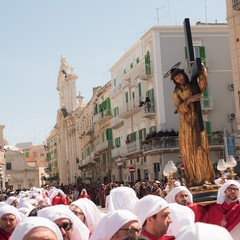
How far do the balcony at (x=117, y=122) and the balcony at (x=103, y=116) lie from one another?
1.81 m

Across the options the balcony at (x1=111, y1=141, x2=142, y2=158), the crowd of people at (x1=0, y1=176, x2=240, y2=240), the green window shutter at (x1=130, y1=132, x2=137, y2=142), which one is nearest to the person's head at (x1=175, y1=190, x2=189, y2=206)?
the crowd of people at (x1=0, y1=176, x2=240, y2=240)

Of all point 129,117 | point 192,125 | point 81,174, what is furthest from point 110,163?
point 192,125

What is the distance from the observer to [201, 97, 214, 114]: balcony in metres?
38.0

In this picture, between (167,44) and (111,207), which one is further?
(167,44)

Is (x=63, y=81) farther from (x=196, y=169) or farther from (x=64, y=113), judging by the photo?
(x=196, y=169)

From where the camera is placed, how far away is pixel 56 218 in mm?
5191

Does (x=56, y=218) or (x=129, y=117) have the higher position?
(x=129, y=117)

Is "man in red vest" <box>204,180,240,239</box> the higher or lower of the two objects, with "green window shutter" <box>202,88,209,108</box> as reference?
lower

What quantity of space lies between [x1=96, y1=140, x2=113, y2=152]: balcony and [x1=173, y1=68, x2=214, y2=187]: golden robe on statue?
43158 millimetres

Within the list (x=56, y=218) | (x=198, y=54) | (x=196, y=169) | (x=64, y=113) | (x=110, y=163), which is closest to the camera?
(x=56, y=218)

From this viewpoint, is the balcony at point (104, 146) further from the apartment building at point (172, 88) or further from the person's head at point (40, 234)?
the person's head at point (40, 234)

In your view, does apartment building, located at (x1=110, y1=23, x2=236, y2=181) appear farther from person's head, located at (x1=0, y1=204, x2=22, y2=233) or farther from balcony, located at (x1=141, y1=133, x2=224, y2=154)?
person's head, located at (x1=0, y1=204, x2=22, y2=233)

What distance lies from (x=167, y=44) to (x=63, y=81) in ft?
147

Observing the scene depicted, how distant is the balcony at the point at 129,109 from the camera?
4319 centimetres
